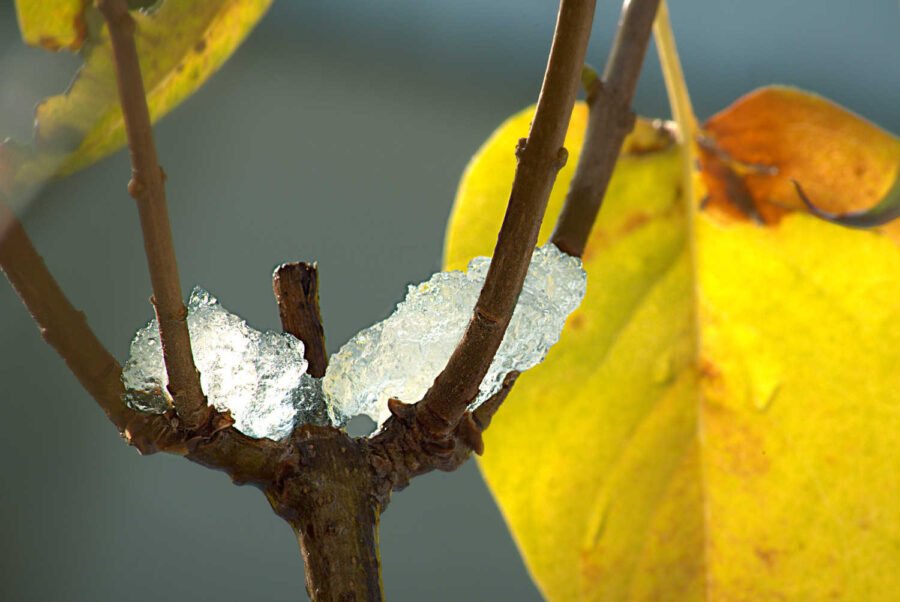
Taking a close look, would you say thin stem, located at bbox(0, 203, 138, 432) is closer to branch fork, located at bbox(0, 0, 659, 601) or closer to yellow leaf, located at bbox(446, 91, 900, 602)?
branch fork, located at bbox(0, 0, 659, 601)

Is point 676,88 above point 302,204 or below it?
below

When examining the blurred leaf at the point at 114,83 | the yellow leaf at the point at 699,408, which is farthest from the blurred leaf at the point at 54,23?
the yellow leaf at the point at 699,408

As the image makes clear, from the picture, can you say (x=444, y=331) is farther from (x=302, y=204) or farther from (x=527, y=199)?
(x=302, y=204)

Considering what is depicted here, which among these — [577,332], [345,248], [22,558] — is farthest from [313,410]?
[22,558]

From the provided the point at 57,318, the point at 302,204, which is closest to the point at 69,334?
the point at 57,318

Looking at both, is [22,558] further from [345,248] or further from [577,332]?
[577,332]

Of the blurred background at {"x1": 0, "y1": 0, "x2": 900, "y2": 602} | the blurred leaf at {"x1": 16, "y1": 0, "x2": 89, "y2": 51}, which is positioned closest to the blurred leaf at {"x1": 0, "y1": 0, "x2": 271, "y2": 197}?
the blurred leaf at {"x1": 16, "y1": 0, "x2": 89, "y2": 51}
